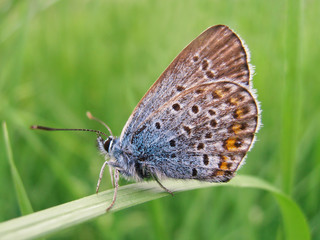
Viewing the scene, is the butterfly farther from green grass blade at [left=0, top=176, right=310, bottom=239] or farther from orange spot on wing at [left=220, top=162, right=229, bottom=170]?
green grass blade at [left=0, top=176, right=310, bottom=239]

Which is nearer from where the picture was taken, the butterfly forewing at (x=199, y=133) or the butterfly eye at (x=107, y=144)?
the butterfly forewing at (x=199, y=133)

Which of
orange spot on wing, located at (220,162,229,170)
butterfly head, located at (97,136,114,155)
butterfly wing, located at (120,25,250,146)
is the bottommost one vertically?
orange spot on wing, located at (220,162,229,170)

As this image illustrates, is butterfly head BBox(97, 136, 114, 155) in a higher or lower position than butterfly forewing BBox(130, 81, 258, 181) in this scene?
higher

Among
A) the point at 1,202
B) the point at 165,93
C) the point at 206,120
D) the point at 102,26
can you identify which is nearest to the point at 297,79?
the point at 206,120

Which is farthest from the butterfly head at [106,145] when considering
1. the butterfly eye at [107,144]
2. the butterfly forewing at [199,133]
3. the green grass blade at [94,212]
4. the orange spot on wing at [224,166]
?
the orange spot on wing at [224,166]

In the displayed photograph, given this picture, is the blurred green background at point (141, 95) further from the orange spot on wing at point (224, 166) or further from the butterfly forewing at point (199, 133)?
the orange spot on wing at point (224, 166)

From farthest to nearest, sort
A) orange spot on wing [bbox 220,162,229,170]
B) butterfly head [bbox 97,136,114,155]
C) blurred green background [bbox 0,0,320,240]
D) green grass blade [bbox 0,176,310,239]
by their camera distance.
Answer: blurred green background [bbox 0,0,320,240]
butterfly head [bbox 97,136,114,155]
orange spot on wing [bbox 220,162,229,170]
green grass blade [bbox 0,176,310,239]

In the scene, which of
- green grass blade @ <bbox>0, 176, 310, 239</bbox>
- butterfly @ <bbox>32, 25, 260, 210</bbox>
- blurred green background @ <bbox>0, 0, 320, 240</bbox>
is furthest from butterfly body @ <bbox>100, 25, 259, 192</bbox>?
blurred green background @ <bbox>0, 0, 320, 240</bbox>

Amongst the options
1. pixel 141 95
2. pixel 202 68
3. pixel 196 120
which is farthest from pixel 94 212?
pixel 141 95
